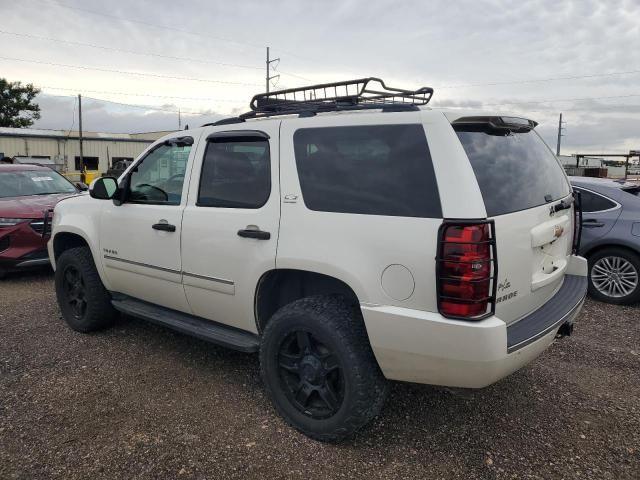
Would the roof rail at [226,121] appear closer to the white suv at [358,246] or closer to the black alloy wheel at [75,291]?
the white suv at [358,246]

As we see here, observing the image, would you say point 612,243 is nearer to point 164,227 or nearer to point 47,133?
point 164,227

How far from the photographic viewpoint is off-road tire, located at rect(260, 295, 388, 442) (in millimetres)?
2746

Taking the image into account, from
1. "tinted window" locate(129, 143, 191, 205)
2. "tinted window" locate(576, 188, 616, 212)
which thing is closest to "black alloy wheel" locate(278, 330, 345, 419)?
"tinted window" locate(129, 143, 191, 205)

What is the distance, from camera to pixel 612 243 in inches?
229

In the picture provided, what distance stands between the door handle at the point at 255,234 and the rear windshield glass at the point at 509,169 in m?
1.26

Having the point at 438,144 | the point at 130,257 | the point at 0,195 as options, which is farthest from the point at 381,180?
the point at 0,195

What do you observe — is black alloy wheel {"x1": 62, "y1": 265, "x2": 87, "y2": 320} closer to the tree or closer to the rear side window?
the rear side window

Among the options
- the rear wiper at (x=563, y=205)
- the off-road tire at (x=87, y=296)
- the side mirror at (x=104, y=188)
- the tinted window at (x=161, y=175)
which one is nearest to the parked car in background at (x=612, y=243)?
the rear wiper at (x=563, y=205)

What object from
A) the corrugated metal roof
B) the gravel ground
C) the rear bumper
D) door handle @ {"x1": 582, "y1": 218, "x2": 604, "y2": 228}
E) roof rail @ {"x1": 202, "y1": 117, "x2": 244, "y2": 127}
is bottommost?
the gravel ground

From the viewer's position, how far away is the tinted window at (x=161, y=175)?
150 inches

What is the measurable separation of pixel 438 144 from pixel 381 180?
13.8 inches

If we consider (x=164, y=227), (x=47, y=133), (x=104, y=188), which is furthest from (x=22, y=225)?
(x=47, y=133)

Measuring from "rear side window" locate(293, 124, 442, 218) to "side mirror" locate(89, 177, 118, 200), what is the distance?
6.21 ft

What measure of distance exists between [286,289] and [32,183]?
6.46 metres
